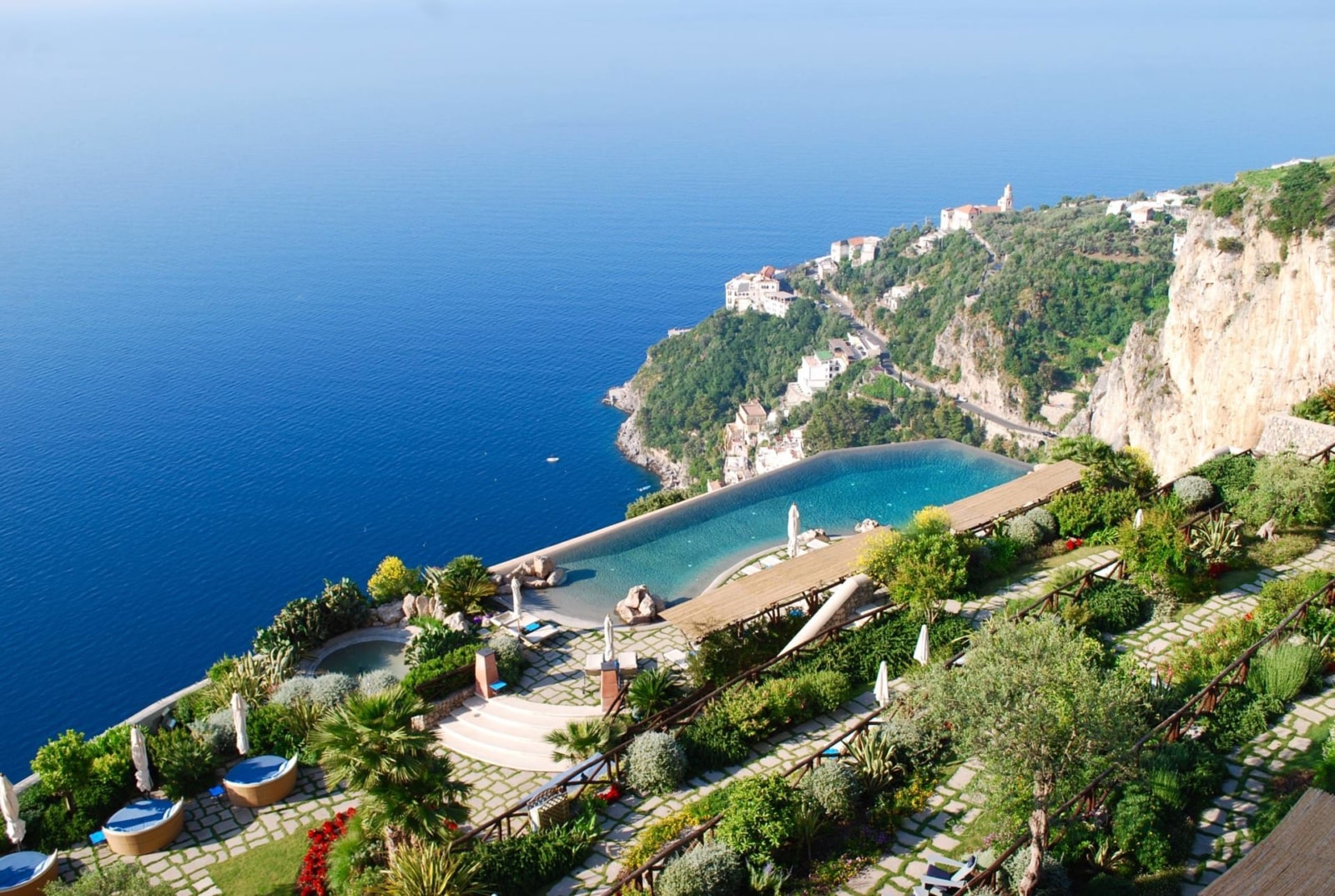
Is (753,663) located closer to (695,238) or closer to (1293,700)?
(1293,700)

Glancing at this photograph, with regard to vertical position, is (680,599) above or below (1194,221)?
below

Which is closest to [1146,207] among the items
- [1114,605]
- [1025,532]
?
[1025,532]

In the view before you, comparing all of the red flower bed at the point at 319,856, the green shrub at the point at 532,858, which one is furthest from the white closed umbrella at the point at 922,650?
the red flower bed at the point at 319,856

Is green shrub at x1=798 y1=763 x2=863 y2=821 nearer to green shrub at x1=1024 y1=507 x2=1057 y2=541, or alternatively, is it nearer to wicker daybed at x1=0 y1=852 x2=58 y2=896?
wicker daybed at x1=0 y1=852 x2=58 y2=896

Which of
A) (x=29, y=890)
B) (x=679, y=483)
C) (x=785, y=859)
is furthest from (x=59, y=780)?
(x=679, y=483)

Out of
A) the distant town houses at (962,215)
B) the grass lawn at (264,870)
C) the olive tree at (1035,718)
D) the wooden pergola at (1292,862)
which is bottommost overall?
the grass lawn at (264,870)

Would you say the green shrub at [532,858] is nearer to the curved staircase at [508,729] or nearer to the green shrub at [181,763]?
the curved staircase at [508,729]

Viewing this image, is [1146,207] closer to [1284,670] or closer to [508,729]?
[1284,670]
